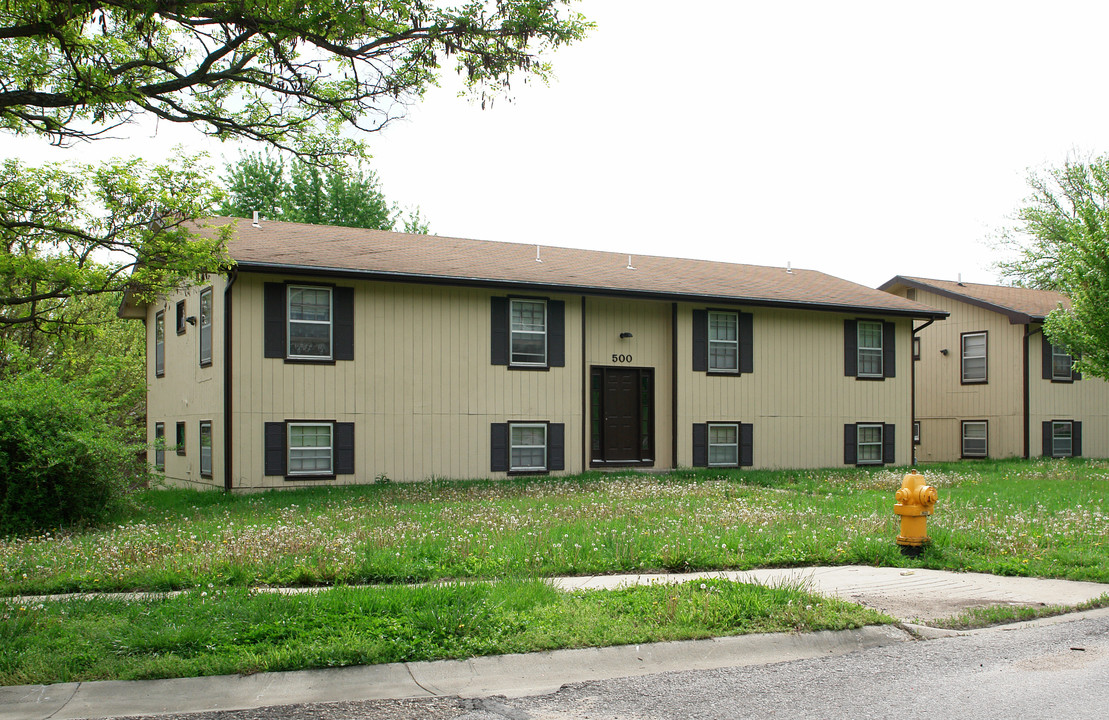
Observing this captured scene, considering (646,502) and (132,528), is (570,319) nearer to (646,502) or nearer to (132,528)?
(646,502)

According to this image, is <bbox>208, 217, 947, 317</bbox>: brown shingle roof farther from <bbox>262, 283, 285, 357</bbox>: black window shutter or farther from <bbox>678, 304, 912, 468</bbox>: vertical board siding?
<bbox>678, 304, 912, 468</bbox>: vertical board siding

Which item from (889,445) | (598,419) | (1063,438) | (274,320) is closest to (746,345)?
(598,419)

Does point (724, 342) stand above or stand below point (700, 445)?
above

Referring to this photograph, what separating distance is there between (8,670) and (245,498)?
10538 millimetres

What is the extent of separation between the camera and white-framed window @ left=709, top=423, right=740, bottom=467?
71.3 feet

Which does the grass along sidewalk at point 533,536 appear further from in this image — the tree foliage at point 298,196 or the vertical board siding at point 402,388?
the tree foliage at point 298,196

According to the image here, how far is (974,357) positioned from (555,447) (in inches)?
573

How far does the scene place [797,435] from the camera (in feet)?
73.9

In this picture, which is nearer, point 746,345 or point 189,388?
point 189,388

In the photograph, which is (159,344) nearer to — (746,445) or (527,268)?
(527,268)

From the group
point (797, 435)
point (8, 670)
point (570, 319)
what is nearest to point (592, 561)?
point (8, 670)

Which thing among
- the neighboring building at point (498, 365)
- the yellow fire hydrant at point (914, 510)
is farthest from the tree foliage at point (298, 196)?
the yellow fire hydrant at point (914, 510)

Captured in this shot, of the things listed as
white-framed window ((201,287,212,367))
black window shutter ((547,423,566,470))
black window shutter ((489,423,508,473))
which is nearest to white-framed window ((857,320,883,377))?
black window shutter ((547,423,566,470))

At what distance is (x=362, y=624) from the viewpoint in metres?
6.48
